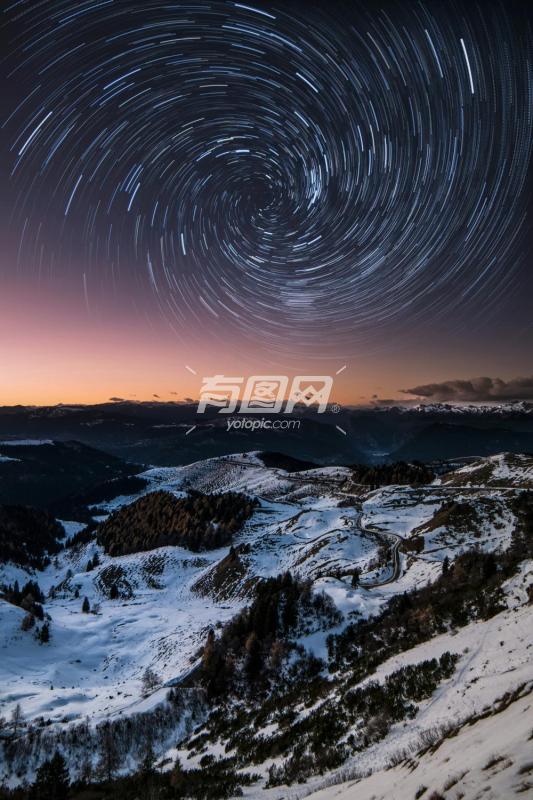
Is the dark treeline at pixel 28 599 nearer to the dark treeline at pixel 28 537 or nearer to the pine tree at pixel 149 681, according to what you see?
the pine tree at pixel 149 681

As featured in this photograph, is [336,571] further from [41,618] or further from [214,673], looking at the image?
[41,618]

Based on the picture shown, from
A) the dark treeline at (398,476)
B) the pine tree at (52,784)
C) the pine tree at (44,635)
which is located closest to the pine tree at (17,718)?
the pine tree at (52,784)

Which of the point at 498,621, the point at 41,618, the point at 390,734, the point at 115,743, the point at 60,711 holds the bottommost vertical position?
the point at 41,618

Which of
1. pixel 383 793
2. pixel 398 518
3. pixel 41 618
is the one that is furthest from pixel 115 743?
pixel 398 518

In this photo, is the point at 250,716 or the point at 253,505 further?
the point at 253,505

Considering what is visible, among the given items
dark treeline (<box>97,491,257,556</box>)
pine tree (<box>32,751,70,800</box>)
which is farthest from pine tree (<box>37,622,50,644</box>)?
dark treeline (<box>97,491,257,556</box>)

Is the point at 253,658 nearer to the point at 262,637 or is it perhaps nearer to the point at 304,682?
the point at 262,637

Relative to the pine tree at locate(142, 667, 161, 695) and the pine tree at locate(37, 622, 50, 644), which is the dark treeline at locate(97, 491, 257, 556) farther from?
the pine tree at locate(142, 667, 161, 695)
